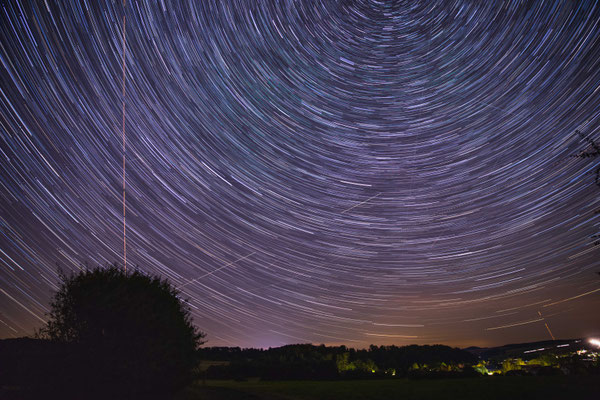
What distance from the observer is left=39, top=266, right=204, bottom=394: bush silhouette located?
1619 centimetres

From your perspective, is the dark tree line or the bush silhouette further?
the dark tree line

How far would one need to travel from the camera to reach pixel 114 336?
1683 cm

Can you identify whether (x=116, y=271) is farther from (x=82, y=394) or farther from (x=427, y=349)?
(x=427, y=349)

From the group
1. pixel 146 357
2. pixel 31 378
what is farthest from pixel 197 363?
pixel 31 378

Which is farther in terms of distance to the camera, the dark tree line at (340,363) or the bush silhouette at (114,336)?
the dark tree line at (340,363)

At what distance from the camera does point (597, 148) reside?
48.6 ft

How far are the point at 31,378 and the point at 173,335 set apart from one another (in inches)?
261

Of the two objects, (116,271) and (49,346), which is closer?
(49,346)

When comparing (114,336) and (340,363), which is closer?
(114,336)

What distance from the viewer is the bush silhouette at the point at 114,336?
1619cm

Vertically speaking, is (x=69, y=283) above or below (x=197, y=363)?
above

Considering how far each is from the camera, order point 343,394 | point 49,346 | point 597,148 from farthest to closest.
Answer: point 343,394
point 49,346
point 597,148

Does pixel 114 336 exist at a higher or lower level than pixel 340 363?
lower

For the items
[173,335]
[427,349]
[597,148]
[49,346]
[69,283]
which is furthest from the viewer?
[427,349]
